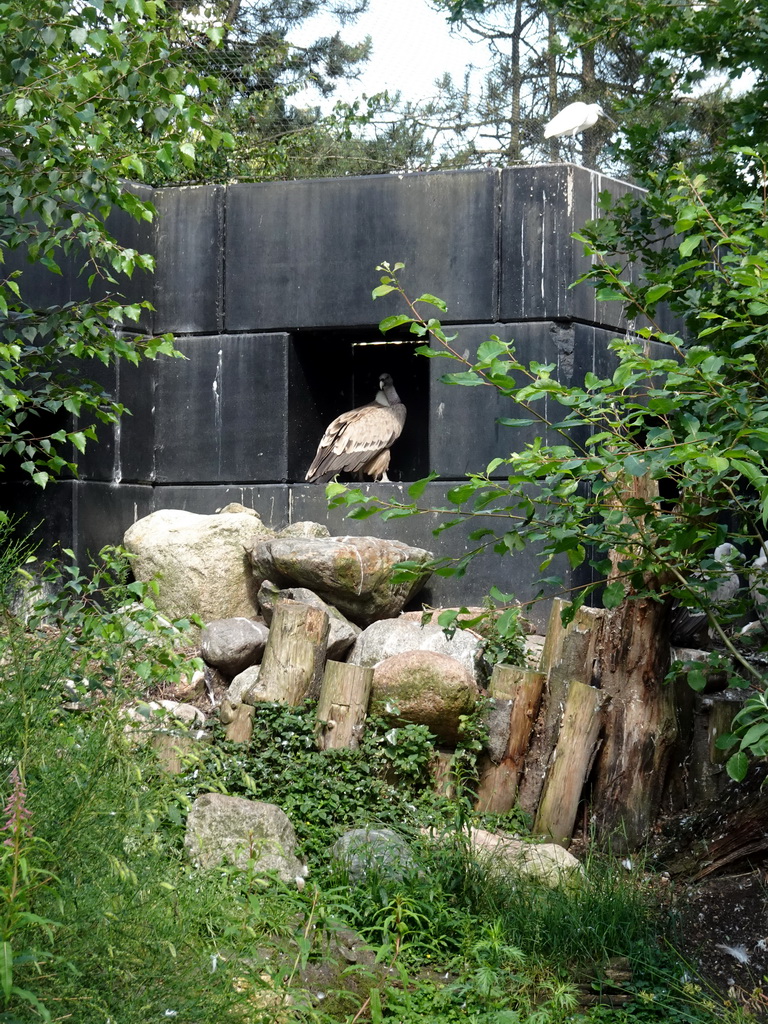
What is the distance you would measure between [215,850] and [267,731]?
144 centimetres

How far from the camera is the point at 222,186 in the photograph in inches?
336

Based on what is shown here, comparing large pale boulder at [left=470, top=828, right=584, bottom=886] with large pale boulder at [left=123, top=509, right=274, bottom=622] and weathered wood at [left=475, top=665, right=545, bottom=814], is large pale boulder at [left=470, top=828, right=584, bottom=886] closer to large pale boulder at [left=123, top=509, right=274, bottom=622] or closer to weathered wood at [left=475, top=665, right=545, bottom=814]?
weathered wood at [left=475, top=665, right=545, bottom=814]

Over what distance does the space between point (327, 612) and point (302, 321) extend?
2.45 meters

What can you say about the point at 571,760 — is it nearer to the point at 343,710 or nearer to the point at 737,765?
the point at 343,710

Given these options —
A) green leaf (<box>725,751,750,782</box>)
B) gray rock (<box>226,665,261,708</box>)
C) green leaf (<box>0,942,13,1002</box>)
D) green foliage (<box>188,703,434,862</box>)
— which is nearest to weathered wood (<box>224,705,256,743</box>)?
green foliage (<box>188,703,434,862</box>)

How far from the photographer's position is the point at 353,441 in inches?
335

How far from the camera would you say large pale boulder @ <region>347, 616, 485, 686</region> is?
23.1ft

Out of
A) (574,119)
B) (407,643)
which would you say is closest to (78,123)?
(407,643)

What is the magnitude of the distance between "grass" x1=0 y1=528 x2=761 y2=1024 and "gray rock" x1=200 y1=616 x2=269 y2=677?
→ 1.39 meters

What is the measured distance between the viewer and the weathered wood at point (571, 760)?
575 centimetres

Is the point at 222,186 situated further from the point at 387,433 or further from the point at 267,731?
the point at 267,731

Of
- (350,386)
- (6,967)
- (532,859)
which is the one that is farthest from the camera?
(350,386)

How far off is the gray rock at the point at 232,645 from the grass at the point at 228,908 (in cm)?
139

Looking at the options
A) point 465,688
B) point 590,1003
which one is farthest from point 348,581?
point 590,1003
